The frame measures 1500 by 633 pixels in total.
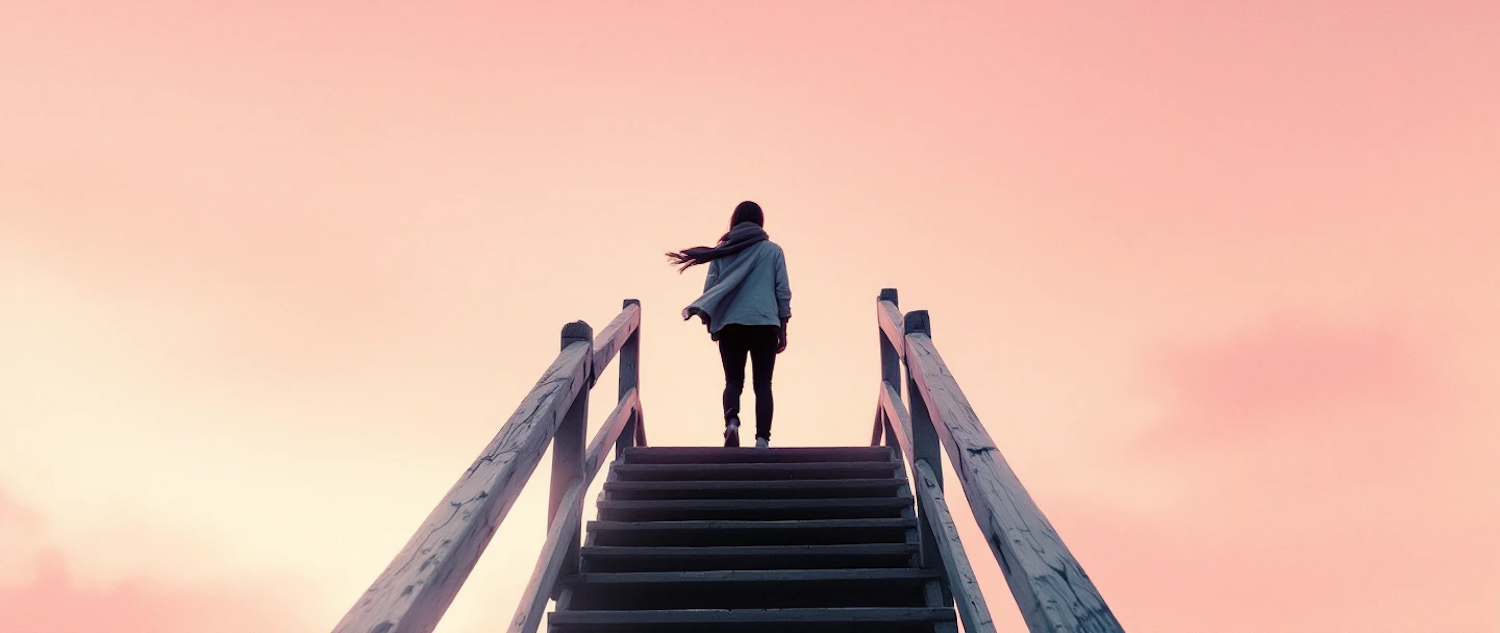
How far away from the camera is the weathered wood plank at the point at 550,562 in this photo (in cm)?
286

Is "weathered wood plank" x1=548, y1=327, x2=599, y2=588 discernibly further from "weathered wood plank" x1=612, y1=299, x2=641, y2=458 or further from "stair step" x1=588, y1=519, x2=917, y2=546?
"weathered wood plank" x1=612, y1=299, x2=641, y2=458

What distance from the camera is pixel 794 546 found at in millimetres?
3826

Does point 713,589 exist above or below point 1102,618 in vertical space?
above

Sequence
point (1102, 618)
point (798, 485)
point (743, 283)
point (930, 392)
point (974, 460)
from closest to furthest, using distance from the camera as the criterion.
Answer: point (1102, 618), point (974, 460), point (930, 392), point (798, 485), point (743, 283)

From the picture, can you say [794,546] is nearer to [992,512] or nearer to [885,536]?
[885,536]

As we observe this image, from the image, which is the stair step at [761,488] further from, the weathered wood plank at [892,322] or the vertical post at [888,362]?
the vertical post at [888,362]

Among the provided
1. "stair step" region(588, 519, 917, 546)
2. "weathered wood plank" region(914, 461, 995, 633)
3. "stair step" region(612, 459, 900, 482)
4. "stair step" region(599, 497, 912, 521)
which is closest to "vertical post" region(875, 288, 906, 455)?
"stair step" region(612, 459, 900, 482)

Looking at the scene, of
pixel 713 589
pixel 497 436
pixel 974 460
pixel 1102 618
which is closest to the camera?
pixel 1102 618

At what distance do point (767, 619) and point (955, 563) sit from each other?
63cm

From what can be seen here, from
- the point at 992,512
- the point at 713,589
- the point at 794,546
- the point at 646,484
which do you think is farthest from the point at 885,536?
the point at 992,512

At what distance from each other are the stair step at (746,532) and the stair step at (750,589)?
1.38 feet

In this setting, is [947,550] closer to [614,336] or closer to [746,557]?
[746,557]

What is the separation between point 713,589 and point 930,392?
1.13 m

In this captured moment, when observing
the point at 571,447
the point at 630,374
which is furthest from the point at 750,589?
the point at 630,374
